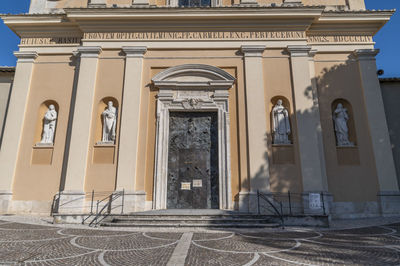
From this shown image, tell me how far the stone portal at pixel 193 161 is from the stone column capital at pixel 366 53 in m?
6.09

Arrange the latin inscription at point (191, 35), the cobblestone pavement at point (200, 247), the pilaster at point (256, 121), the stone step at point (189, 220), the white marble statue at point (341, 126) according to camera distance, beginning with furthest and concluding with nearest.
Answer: the latin inscription at point (191, 35) < the white marble statue at point (341, 126) < the pilaster at point (256, 121) < the stone step at point (189, 220) < the cobblestone pavement at point (200, 247)

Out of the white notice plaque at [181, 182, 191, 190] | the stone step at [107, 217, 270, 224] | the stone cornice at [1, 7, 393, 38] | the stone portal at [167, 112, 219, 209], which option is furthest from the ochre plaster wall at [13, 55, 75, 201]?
the white notice plaque at [181, 182, 191, 190]

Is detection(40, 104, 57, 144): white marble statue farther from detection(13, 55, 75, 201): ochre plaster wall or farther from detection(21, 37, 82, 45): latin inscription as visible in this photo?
detection(21, 37, 82, 45): latin inscription

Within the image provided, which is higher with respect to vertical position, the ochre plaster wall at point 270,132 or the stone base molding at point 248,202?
the ochre plaster wall at point 270,132

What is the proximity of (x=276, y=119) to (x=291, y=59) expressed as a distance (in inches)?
95.9

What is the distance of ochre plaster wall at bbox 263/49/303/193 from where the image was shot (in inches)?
356

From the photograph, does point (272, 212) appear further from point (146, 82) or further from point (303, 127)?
point (146, 82)

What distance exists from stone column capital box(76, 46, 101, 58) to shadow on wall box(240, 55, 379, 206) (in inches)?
279

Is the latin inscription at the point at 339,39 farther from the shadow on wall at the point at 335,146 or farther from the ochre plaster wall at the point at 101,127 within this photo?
the ochre plaster wall at the point at 101,127

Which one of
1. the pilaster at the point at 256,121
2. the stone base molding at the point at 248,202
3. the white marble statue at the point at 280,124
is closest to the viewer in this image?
the stone base molding at the point at 248,202

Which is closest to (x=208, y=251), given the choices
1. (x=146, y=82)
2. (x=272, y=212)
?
(x=272, y=212)

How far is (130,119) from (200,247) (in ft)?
19.7

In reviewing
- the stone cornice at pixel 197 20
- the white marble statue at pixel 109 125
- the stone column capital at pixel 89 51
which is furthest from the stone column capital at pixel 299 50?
the stone column capital at pixel 89 51

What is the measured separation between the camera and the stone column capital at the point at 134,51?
33.4 feet
